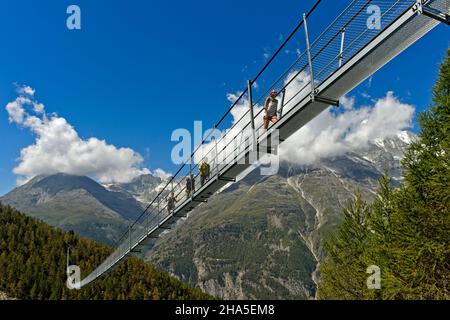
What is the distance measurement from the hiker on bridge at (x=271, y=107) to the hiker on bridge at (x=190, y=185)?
9507mm

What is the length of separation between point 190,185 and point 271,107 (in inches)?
434

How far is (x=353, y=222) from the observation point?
143ft

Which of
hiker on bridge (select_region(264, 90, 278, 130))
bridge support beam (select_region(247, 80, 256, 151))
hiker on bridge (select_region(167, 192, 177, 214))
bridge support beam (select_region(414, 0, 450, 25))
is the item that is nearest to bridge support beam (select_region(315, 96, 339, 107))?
hiker on bridge (select_region(264, 90, 278, 130))

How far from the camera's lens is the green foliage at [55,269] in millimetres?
120125

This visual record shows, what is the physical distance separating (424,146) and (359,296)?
1899 centimetres

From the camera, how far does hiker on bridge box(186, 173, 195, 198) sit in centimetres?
2494

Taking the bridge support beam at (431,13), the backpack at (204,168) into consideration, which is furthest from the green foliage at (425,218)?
the bridge support beam at (431,13)

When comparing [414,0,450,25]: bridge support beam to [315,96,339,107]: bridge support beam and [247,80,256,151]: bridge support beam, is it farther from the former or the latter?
[247,80,256,151]: bridge support beam

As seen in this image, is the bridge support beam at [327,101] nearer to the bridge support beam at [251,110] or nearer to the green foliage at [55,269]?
the bridge support beam at [251,110]

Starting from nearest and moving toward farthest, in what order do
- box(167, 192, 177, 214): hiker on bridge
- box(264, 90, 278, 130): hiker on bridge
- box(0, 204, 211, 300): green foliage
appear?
1. box(264, 90, 278, 130): hiker on bridge
2. box(167, 192, 177, 214): hiker on bridge
3. box(0, 204, 211, 300): green foliage

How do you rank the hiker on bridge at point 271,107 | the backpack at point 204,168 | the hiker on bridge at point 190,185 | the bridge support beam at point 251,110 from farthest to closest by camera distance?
the hiker on bridge at point 190,185
the backpack at point 204,168
the bridge support beam at point 251,110
the hiker on bridge at point 271,107

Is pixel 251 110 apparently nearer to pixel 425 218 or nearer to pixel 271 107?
pixel 271 107

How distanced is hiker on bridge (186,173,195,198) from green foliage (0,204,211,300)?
103943mm
